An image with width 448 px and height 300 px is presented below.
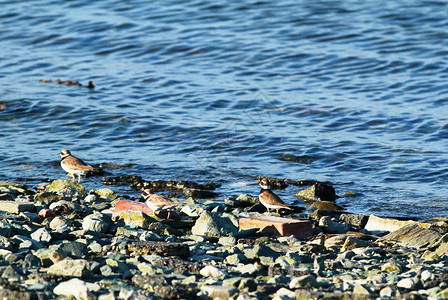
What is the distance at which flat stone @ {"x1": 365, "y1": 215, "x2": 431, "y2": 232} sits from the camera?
25.4 ft

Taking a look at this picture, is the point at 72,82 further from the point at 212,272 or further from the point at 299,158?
the point at 212,272

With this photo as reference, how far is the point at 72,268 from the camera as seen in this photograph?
5289 millimetres

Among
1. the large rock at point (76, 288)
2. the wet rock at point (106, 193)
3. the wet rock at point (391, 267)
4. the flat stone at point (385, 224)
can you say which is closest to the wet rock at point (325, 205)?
the flat stone at point (385, 224)

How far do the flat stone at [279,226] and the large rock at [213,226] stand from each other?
0.54ft

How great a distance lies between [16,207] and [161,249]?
250 cm

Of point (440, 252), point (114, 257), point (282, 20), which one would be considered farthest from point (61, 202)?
point (282, 20)

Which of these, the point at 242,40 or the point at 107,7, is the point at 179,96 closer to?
the point at 242,40

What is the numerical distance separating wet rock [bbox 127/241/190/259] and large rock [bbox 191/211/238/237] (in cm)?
96

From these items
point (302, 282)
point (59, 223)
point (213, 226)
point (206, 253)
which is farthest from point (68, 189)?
point (302, 282)

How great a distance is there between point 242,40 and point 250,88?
429 centimetres

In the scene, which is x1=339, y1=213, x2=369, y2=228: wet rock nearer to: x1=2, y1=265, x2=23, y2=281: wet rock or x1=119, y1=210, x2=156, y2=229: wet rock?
x1=119, y1=210, x2=156, y2=229: wet rock

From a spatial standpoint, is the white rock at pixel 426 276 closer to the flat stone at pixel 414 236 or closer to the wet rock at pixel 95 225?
the flat stone at pixel 414 236

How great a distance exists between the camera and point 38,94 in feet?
53.6

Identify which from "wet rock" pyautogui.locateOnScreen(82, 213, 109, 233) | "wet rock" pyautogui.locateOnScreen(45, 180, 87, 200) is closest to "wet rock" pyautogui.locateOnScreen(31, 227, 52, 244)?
"wet rock" pyautogui.locateOnScreen(82, 213, 109, 233)
